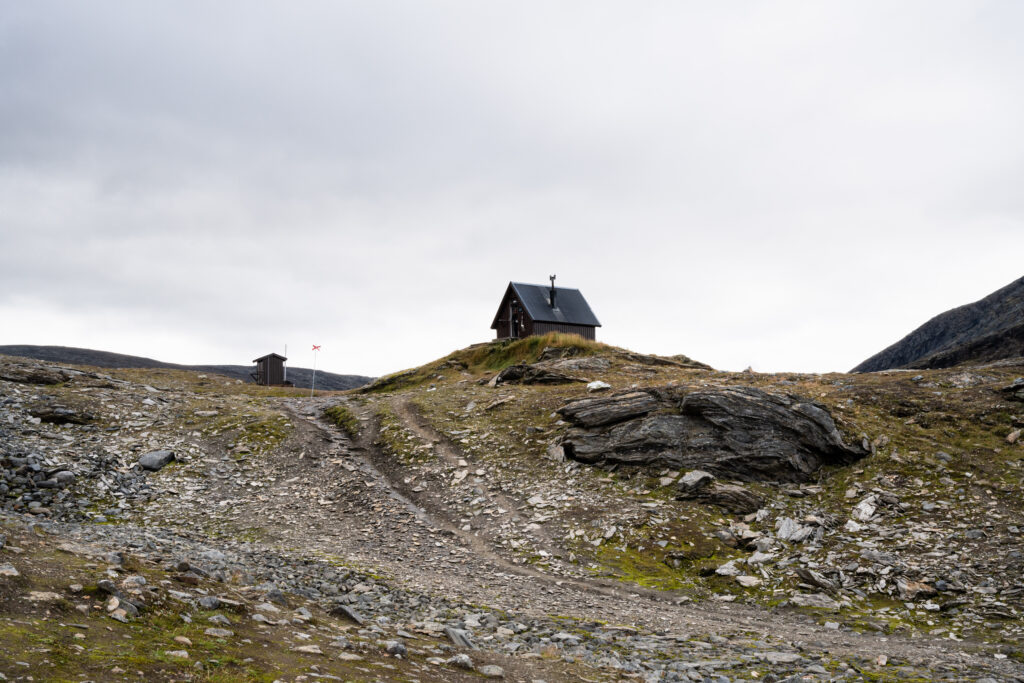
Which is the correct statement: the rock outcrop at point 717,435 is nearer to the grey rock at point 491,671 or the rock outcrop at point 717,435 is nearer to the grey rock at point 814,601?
the grey rock at point 814,601

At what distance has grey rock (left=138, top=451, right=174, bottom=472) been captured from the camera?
69.1ft

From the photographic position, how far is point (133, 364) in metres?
96.6

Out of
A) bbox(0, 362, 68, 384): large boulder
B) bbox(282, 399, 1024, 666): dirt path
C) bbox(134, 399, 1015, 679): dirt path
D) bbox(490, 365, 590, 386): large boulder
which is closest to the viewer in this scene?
bbox(282, 399, 1024, 666): dirt path

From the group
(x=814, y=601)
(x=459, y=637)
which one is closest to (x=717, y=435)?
(x=814, y=601)

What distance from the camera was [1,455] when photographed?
18.0 meters

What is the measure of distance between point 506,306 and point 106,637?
189 feet

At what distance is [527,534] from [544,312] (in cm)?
4227

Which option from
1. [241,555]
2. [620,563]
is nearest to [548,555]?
[620,563]

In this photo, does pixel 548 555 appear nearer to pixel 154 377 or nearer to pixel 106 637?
pixel 106 637

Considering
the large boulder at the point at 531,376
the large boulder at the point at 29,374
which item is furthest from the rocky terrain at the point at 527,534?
the large boulder at the point at 531,376

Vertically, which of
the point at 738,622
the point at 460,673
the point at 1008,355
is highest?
the point at 1008,355

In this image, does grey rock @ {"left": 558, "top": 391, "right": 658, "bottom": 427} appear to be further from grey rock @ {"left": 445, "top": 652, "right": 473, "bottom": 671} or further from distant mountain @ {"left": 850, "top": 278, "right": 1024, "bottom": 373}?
distant mountain @ {"left": 850, "top": 278, "right": 1024, "bottom": 373}

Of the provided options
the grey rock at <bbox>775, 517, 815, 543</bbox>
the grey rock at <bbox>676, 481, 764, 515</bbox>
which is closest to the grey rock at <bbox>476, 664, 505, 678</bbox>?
the grey rock at <bbox>775, 517, 815, 543</bbox>

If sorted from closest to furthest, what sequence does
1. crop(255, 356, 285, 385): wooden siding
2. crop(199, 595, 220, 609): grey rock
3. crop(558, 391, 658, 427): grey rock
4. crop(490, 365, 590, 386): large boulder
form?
crop(199, 595, 220, 609): grey rock
crop(558, 391, 658, 427): grey rock
crop(490, 365, 590, 386): large boulder
crop(255, 356, 285, 385): wooden siding
